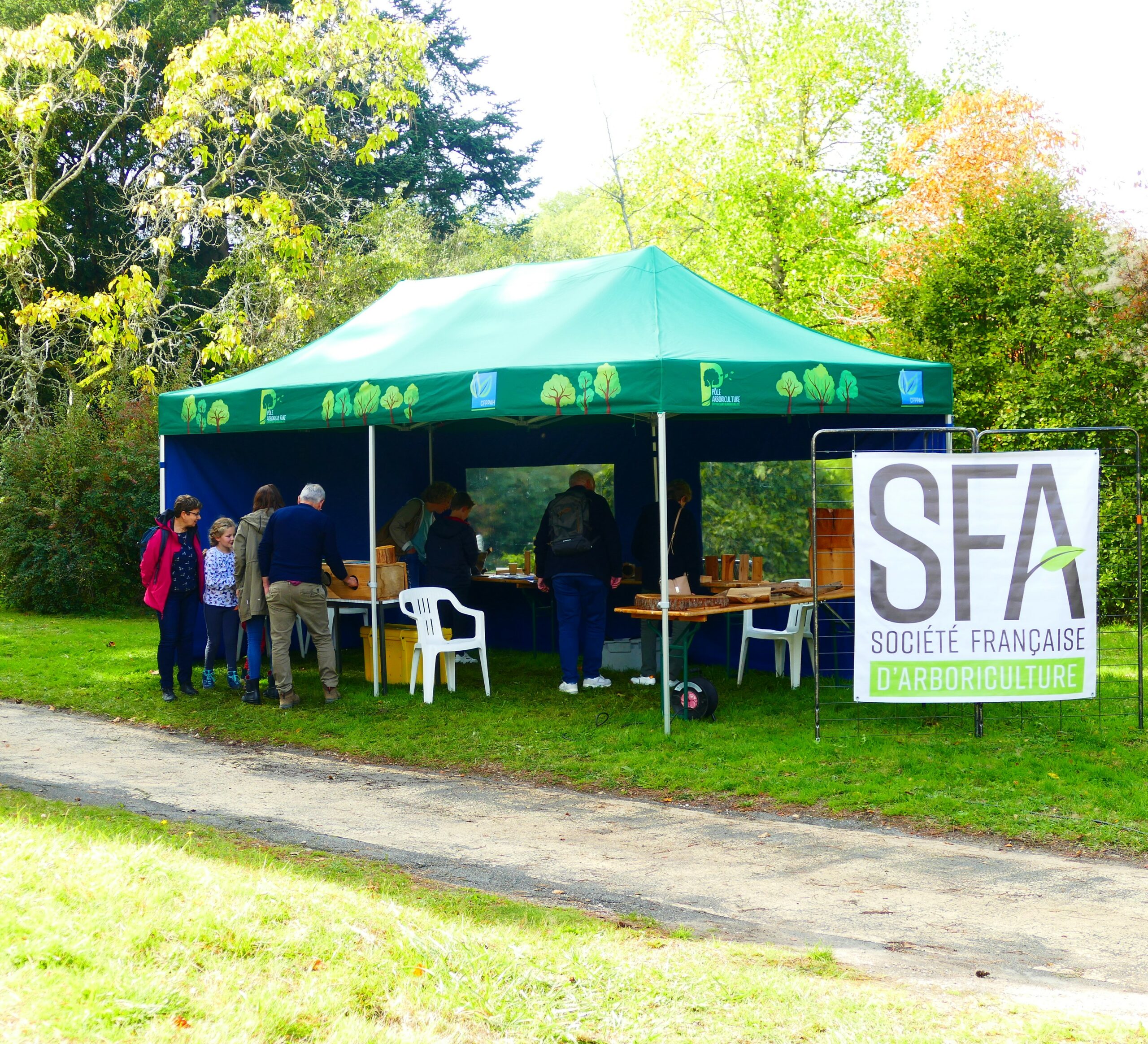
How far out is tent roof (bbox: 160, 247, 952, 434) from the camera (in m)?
8.51

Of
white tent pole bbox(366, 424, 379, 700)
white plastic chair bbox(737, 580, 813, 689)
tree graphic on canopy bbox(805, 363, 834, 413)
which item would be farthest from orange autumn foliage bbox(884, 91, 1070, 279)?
white tent pole bbox(366, 424, 379, 700)

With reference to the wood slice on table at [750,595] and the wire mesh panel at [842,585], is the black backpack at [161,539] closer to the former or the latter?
the wood slice on table at [750,595]

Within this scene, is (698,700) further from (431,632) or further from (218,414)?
(218,414)

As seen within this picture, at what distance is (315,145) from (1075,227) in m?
17.1

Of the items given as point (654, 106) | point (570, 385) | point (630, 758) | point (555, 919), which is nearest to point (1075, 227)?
point (570, 385)

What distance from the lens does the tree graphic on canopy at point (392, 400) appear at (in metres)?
9.47

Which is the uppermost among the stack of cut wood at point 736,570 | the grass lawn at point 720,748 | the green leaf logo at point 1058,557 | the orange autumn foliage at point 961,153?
the orange autumn foliage at point 961,153

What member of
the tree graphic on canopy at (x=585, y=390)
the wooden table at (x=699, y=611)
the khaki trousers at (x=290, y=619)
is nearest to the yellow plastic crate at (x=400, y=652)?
the khaki trousers at (x=290, y=619)

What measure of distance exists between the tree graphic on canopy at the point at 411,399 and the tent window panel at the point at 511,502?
3257mm

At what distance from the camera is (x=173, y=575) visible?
33.0 feet

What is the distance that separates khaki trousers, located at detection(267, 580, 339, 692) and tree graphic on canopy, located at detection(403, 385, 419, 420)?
159cm

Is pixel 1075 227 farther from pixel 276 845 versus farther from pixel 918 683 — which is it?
pixel 276 845

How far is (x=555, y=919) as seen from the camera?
4758 millimetres

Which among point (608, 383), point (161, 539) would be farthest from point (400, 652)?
point (608, 383)
